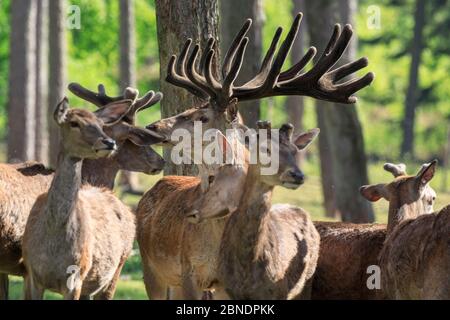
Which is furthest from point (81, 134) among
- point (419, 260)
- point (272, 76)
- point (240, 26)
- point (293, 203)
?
point (293, 203)

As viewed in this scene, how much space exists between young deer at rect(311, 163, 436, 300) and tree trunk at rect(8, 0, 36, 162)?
14274mm

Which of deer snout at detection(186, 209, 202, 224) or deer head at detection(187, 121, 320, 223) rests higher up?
deer head at detection(187, 121, 320, 223)

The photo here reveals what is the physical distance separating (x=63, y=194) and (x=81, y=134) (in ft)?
1.73

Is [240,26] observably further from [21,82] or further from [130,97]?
[21,82]

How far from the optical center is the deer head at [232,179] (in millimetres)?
9570

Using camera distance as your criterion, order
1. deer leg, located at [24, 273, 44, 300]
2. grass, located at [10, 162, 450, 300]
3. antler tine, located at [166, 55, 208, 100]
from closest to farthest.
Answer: deer leg, located at [24, 273, 44, 300]
antler tine, located at [166, 55, 208, 100]
grass, located at [10, 162, 450, 300]

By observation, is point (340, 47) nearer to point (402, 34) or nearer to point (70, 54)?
point (70, 54)

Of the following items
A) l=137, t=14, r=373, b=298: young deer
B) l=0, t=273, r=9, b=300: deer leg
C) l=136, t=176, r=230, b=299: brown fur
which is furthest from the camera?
l=0, t=273, r=9, b=300: deer leg

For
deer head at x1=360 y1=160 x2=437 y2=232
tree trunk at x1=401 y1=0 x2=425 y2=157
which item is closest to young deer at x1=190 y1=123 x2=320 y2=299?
deer head at x1=360 y1=160 x2=437 y2=232

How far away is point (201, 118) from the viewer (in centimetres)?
1143

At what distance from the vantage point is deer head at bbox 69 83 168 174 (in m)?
11.2

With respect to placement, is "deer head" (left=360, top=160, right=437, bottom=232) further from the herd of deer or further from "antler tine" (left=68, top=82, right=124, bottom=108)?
"antler tine" (left=68, top=82, right=124, bottom=108)

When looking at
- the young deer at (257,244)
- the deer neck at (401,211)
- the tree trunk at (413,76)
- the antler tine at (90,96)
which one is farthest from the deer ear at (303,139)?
the tree trunk at (413,76)

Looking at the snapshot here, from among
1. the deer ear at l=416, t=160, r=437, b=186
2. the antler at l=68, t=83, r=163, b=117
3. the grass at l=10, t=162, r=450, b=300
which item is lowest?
the grass at l=10, t=162, r=450, b=300
